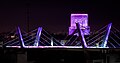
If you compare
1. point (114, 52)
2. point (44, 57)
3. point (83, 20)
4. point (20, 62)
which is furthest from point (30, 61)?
point (83, 20)

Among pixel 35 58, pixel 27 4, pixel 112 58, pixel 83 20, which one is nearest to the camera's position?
pixel 112 58

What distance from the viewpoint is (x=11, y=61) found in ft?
75.8

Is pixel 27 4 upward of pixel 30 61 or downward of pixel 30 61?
upward

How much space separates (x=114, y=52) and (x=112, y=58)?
2383mm

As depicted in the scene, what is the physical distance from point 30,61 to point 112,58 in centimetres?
631

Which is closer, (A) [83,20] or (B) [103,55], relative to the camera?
(B) [103,55]

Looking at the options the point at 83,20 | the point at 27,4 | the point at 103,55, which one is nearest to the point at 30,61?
the point at 103,55

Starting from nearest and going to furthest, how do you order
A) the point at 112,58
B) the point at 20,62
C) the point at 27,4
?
the point at 20,62, the point at 112,58, the point at 27,4

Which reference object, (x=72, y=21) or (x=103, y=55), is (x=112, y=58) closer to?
(x=103, y=55)

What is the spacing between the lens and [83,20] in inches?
2080

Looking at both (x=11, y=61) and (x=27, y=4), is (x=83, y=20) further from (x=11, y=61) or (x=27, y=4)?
(x=11, y=61)

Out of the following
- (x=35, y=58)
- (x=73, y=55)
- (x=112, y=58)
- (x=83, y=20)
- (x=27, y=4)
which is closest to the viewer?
(x=112, y=58)

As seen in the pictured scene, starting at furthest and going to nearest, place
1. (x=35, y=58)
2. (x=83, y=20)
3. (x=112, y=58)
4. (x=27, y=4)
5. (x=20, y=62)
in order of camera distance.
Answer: (x=83, y=20)
(x=27, y=4)
(x=35, y=58)
(x=112, y=58)
(x=20, y=62)

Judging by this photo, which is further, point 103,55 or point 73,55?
point 73,55
